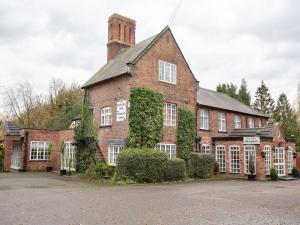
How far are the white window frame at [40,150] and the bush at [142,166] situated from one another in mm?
13089

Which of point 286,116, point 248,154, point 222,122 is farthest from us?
point 286,116

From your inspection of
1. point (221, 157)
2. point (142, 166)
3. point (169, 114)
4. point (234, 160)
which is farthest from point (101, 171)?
point (234, 160)

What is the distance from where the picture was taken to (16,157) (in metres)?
30.7

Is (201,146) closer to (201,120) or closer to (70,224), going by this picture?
(201,120)

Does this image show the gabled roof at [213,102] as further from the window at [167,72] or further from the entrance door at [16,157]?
the entrance door at [16,157]

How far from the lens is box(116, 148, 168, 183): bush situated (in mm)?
19062

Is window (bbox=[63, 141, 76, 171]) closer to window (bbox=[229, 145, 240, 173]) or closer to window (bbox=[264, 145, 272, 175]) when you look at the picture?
window (bbox=[229, 145, 240, 173])

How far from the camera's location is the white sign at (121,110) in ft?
71.8

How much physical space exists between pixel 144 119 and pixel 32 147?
13.4 m

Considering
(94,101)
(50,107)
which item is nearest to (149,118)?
(94,101)

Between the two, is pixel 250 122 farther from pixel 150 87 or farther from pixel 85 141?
pixel 85 141

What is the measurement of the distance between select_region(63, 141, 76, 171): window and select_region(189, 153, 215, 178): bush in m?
10.1

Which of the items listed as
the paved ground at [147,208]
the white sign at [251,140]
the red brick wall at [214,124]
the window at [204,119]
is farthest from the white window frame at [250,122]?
the paved ground at [147,208]

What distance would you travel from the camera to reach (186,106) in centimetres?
2505
